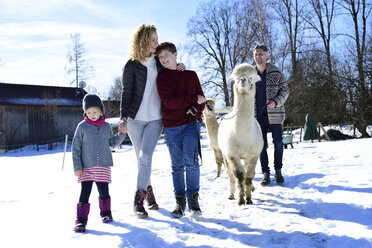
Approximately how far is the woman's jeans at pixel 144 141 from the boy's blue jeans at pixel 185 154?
0.58 ft

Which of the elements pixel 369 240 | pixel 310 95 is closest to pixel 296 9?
pixel 310 95

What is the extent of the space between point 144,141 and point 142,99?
1.59 feet

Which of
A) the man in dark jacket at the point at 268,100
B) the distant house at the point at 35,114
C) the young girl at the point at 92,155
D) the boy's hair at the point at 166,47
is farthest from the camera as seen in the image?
the distant house at the point at 35,114

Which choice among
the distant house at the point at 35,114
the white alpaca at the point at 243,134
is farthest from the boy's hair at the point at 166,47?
the distant house at the point at 35,114

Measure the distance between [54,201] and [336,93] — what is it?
48.3 feet

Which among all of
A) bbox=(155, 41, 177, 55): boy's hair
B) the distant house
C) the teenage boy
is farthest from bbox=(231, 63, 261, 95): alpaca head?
the distant house

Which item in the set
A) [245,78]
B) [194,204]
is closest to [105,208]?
[194,204]

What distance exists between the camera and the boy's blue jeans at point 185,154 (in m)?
3.25

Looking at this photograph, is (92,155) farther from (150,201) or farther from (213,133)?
(213,133)

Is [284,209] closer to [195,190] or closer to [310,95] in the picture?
[195,190]

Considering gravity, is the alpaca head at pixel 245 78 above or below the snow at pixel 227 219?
above

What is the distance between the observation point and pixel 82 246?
2.50m

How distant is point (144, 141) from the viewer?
3.37 metres

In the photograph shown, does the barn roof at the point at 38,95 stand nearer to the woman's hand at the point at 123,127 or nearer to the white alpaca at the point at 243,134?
the woman's hand at the point at 123,127
